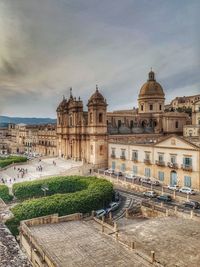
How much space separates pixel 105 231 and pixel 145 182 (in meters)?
21.6

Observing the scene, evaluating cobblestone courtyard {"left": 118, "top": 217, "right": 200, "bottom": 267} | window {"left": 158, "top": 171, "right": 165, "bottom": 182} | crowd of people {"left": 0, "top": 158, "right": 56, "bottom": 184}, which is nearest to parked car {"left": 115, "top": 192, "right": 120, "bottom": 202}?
window {"left": 158, "top": 171, "right": 165, "bottom": 182}

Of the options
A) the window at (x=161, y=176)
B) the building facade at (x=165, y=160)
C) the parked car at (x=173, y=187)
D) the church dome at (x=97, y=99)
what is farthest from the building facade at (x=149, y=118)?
the parked car at (x=173, y=187)

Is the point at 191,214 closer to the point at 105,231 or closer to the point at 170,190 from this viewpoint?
the point at 105,231

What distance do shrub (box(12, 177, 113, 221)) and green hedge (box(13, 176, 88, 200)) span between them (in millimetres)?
5208

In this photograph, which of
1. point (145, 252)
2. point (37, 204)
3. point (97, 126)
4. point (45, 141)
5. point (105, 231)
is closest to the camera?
point (145, 252)

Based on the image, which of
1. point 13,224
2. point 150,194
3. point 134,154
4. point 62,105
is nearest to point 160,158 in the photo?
point 134,154

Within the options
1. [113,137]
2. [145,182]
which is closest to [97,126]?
[113,137]

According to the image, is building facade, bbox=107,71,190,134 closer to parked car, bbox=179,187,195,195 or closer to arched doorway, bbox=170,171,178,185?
arched doorway, bbox=170,171,178,185

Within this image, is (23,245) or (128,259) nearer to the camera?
(128,259)

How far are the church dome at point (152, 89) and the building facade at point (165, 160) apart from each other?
26.9m

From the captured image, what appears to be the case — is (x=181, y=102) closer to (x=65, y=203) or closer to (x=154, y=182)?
(x=154, y=182)

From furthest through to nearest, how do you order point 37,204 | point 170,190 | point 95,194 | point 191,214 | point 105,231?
point 170,190 < point 95,194 < point 37,204 < point 191,214 < point 105,231

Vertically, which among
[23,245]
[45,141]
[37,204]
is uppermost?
[45,141]

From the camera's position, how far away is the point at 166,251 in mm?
20188
